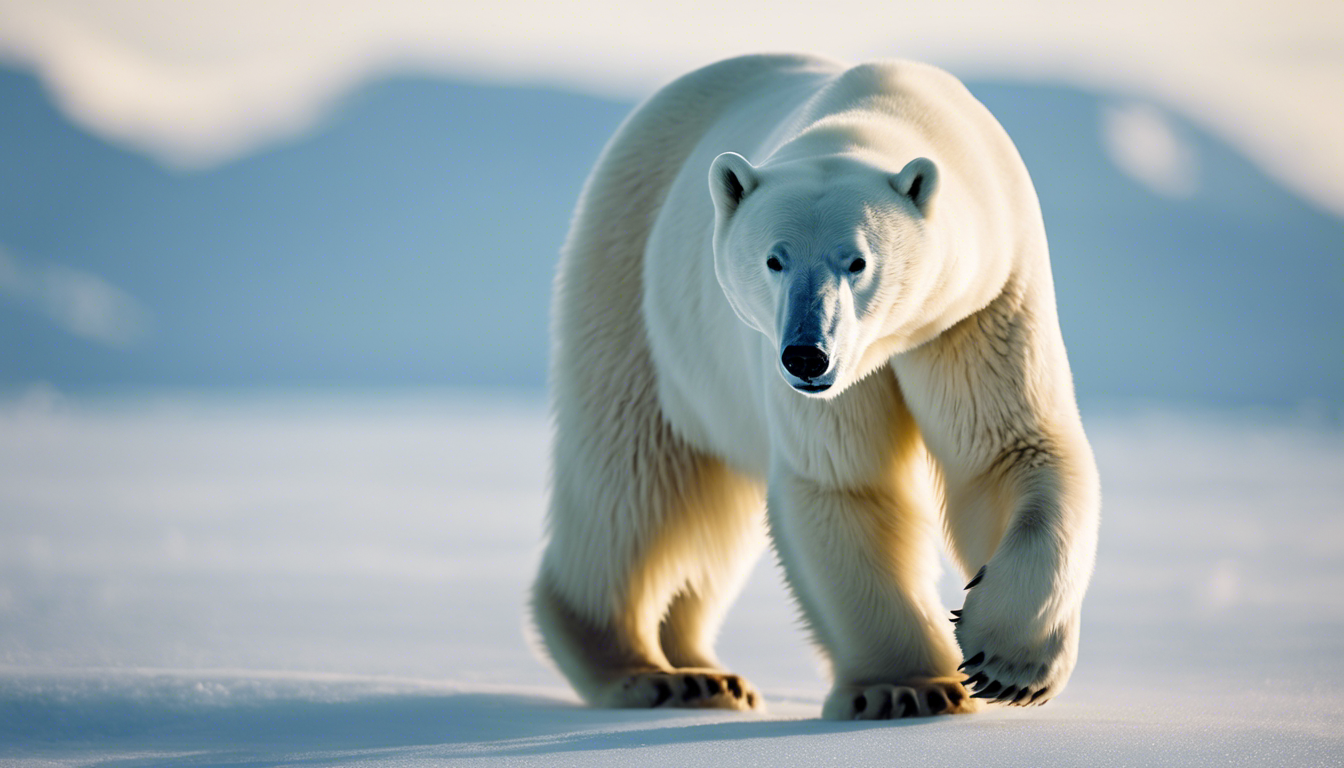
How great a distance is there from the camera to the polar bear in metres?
2.43

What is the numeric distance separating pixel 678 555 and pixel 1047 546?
1387 mm

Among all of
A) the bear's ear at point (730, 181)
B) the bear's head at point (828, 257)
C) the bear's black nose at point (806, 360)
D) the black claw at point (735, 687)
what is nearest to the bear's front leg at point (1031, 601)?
the bear's head at point (828, 257)

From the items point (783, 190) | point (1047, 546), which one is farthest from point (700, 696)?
point (783, 190)

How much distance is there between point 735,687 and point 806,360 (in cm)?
140

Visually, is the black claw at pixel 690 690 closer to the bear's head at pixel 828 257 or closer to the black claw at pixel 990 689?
the black claw at pixel 990 689

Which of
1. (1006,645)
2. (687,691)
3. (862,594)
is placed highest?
(1006,645)

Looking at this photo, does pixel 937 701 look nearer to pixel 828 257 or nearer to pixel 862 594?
pixel 862 594

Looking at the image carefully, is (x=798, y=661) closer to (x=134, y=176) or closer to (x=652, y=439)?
(x=652, y=439)

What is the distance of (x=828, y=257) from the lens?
2.31 m

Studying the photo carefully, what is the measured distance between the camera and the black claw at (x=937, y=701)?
9.04 feet

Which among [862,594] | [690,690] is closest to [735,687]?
[690,690]

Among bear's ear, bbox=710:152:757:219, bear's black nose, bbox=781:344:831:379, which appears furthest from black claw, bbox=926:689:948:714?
bear's ear, bbox=710:152:757:219

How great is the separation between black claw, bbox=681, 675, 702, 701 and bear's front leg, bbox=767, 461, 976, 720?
53 centimetres

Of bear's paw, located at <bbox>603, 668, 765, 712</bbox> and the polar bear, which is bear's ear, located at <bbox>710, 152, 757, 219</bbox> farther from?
bear's paw, located at <bbox>603, 668, 765, 712</bbox>
